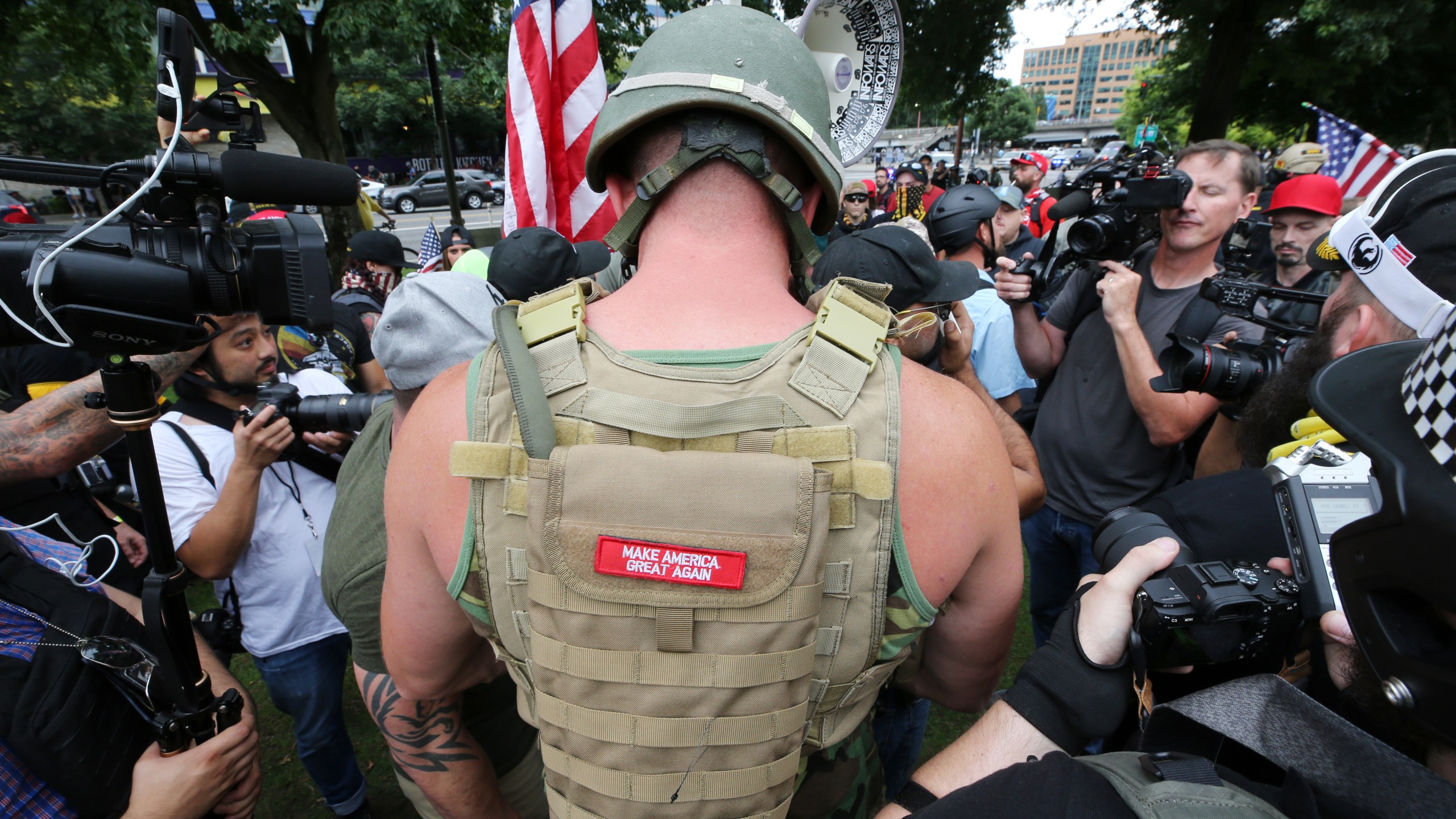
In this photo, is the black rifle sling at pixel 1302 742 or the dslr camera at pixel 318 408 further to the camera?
the dslr camera at pixel 318 408

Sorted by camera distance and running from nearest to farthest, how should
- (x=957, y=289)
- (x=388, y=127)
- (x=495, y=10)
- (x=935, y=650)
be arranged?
(x=935, y=650) < (x=957, y=289) < (x=495, y=10) < (x=388, y=127)

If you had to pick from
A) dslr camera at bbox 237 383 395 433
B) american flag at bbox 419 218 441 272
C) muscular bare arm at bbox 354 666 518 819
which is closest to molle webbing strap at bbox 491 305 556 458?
muscular bare arm at bbox 354 666 518 819

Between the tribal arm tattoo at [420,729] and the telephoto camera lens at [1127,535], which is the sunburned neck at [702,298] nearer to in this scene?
the telephoto camera lens at [1127,535]

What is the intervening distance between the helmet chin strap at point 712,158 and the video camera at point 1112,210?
6.49ft

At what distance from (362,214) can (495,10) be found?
4.60 metres

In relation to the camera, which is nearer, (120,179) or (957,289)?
(120,179)

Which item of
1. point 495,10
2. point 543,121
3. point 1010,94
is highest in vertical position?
point 495,10

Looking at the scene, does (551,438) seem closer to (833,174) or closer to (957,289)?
(833,174)

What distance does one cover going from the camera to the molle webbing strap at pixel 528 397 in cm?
108

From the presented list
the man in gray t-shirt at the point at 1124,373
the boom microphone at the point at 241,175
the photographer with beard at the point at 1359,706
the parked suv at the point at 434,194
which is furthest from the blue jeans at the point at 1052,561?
the parked suv at the point at 434,194

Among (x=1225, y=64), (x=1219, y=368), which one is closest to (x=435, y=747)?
(x=1219, y=368)

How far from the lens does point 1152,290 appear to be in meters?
2.95

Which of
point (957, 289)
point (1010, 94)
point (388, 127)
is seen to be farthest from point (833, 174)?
point (1010, 94)

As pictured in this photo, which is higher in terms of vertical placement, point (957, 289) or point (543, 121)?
point (543, 121)
